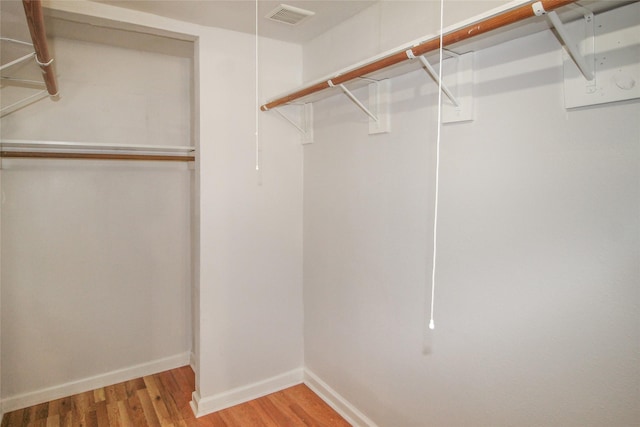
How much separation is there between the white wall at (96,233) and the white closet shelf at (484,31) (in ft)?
5.40

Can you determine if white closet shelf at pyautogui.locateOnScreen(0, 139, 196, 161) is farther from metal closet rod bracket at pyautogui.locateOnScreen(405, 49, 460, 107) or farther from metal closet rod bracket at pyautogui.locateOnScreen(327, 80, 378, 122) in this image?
metal closet rod bracket at pyautogui.locateOnScreen(405, 49, 460, 107)

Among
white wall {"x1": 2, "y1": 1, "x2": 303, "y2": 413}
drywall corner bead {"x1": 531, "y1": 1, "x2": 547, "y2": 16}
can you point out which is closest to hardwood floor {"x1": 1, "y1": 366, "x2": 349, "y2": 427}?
white wall {"x1": 2, "y1": 1, "x2": 303, "y2": 413}

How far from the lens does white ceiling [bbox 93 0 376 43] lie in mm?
2004

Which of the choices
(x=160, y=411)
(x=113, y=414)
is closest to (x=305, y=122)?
(x=160, y=411)

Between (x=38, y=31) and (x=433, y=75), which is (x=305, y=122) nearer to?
(x=433, y=75)

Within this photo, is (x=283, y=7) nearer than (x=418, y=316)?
No

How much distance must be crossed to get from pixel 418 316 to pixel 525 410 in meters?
0.56

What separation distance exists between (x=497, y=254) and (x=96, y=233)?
252 centimetres

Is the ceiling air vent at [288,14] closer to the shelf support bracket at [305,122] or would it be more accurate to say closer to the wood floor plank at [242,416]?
the shelf support bracket at [305,122]

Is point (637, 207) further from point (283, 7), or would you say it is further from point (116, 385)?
point (116, 385)

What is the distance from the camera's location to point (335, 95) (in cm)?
232

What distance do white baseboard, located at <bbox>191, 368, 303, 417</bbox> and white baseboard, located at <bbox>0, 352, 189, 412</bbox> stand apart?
22.8 inches

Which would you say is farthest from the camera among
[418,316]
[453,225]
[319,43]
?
[319,43]

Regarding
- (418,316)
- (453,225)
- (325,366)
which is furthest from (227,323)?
(453,225)
